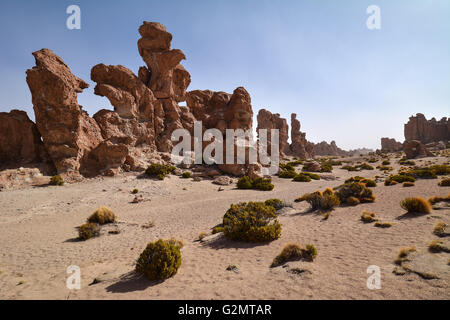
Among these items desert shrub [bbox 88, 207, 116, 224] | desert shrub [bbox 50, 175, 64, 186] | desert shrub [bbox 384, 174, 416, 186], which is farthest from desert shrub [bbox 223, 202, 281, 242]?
desert shrub [bbox 50, 175, 64, 186]

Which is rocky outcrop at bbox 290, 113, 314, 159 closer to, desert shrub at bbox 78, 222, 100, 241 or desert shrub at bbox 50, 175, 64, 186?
desert shrub at bbox 50, 175, 64, 186

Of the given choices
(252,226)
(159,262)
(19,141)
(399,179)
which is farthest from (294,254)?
(19,141)

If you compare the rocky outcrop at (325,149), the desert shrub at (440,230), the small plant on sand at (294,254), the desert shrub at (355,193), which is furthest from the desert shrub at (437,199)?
the rocky outcrop at (325,149)

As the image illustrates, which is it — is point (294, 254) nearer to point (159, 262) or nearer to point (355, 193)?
point (159, 262)

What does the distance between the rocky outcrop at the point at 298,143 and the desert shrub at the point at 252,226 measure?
61515 mm

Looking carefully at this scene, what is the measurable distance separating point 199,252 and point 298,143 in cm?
6597

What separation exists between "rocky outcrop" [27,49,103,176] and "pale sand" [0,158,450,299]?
5.63 m

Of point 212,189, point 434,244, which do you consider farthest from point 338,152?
point 434,244

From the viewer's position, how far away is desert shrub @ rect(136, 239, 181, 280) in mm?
5539

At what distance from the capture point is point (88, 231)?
380 inches

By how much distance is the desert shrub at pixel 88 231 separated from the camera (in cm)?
953

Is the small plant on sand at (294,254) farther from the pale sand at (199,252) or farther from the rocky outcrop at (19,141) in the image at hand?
the rocky outcrop at (19,141)

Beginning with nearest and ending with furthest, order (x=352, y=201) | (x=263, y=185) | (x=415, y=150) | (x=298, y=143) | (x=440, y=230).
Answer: (x=440, y=230)
(x=352, y=201)
(x=263, y=185)
(x=415, y=150)
(x=298, y=143)
